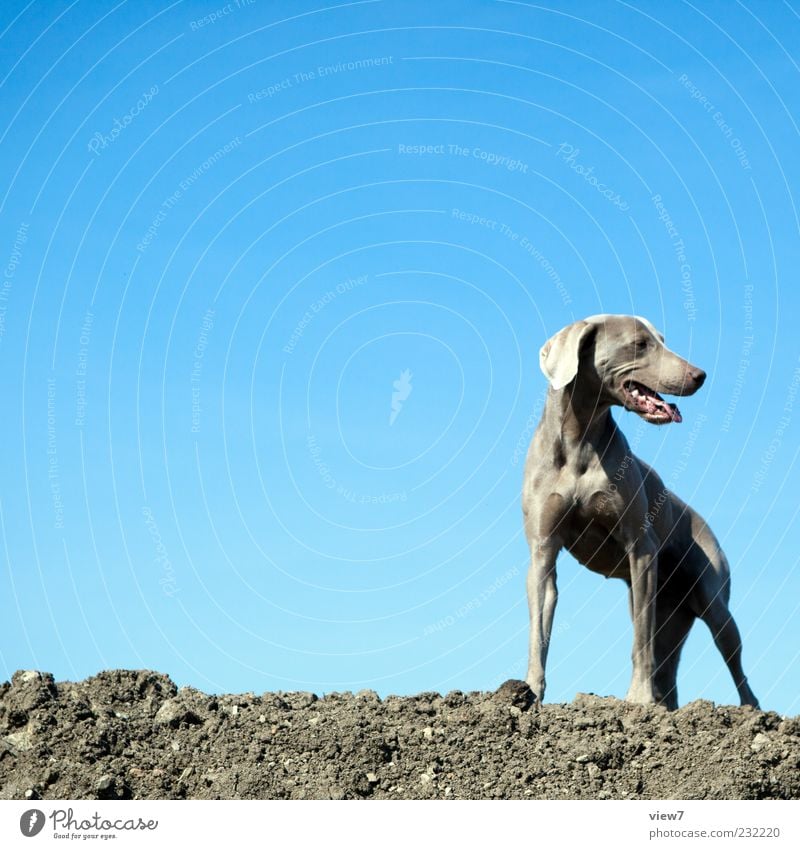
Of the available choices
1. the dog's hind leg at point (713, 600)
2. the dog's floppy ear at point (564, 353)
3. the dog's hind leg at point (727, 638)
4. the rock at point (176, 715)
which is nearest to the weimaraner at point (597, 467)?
the dog's floppy ear at point (564, 353)

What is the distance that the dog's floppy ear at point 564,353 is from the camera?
17.2 metres

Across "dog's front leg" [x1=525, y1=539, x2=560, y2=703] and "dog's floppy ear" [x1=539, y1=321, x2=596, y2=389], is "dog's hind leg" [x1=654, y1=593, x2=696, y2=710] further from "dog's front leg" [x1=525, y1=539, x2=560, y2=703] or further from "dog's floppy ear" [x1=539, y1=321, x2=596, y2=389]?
"dog's floppy ear" [x1=539, y1=321, x2=596, y2=389]

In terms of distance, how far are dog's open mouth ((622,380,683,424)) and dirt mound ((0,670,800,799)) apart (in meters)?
3.67

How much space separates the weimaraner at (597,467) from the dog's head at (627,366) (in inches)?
0.5

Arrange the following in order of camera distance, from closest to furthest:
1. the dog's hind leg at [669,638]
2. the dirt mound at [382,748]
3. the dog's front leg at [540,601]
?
the dirt mound at [382,748] < the dog's front leg at [540,601] < the dog's hind leg at [669,638]

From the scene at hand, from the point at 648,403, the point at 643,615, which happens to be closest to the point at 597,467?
the point at 648,403

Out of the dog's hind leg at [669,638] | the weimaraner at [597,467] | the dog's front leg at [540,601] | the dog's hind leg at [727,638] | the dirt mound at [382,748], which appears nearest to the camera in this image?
the dirt mound at [382,748]

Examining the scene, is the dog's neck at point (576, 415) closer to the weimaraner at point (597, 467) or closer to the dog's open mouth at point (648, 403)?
the weimaraner at point (597, 467)

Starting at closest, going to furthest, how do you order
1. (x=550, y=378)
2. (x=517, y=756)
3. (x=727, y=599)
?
(x=517, y=756) < (x=550, y=378) < (x=727, y=599)

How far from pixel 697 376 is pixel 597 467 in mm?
1626
